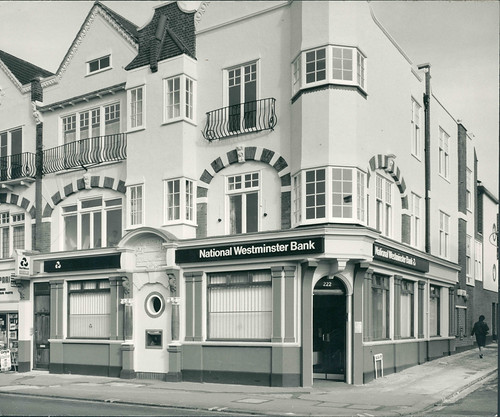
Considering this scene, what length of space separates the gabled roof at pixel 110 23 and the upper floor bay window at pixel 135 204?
4.86 meters

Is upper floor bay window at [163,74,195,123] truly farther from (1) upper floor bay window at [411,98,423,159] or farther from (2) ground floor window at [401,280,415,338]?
(2) ground floor window at [401,280,415,338]

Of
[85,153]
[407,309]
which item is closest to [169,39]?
[85,153]

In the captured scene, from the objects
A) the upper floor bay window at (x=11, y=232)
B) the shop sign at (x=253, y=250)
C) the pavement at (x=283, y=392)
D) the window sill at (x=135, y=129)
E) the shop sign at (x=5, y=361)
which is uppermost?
the window sill at (x=135, y=129)

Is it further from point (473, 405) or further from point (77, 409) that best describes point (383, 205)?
point (77, 409)

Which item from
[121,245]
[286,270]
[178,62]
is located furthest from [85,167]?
[286,270]

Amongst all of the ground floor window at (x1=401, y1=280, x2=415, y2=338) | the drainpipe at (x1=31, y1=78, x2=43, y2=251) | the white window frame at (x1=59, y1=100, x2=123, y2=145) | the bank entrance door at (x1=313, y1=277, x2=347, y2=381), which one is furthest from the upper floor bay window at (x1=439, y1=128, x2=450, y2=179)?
the drainpipe at (x1=31, y1=78, x2=43, y2=251)

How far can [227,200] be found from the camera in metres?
21.6

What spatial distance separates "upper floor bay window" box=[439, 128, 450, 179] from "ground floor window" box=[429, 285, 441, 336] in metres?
4.90

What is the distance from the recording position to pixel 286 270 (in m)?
19.3

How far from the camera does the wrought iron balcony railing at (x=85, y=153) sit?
2381 cm

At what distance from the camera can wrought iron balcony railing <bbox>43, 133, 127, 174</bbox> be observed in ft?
78.1

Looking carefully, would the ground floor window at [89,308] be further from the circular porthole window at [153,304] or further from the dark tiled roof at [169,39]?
the dark tiled roof at [169,39]

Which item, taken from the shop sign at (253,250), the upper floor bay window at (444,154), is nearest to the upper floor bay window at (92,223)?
the shop sign at (253,250)

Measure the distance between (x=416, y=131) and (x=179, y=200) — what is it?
9717 millimetres
